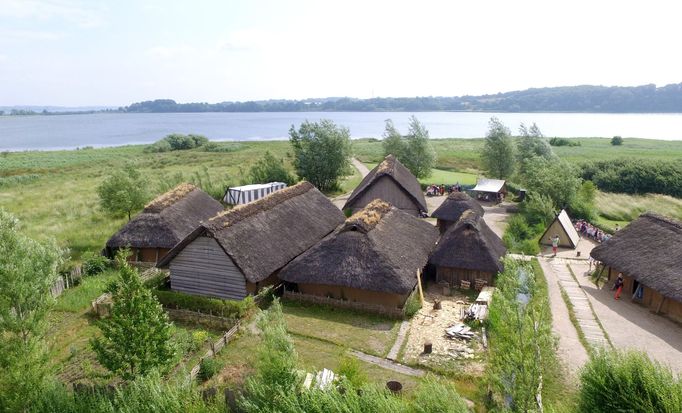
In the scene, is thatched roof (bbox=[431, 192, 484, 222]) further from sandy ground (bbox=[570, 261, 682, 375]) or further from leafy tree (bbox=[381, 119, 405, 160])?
leafy tree (bbox=[381, 119, 405, 160])

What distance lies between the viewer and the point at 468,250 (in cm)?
2544

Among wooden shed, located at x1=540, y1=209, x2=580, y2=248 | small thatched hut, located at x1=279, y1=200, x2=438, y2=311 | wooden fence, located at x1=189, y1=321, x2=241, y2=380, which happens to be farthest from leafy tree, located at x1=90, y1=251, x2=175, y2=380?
wooden shed, located at x1=540, y1=209, x2=580, y2=248

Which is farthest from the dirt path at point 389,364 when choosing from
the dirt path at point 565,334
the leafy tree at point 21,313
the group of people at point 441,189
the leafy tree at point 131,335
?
the group of people at point 441,189

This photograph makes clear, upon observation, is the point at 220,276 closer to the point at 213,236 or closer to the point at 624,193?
the point at 213,236

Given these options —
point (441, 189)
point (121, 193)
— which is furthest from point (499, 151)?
point (121, 193)

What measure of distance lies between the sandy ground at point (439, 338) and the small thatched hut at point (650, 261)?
28.0ft

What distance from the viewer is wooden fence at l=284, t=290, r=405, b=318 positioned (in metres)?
21.3

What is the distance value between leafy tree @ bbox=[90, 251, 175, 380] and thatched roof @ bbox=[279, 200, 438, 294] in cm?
924

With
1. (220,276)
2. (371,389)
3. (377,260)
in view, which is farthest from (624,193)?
(371,389)

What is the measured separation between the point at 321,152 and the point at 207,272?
28.8m

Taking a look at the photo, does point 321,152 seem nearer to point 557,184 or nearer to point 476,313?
point 557,184

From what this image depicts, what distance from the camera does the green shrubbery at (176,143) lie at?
9919cm

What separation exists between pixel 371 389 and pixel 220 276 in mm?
13137

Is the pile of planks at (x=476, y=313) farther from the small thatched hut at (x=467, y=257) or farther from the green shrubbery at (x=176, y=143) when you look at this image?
the green shrubbery at (x=176, y=143)
